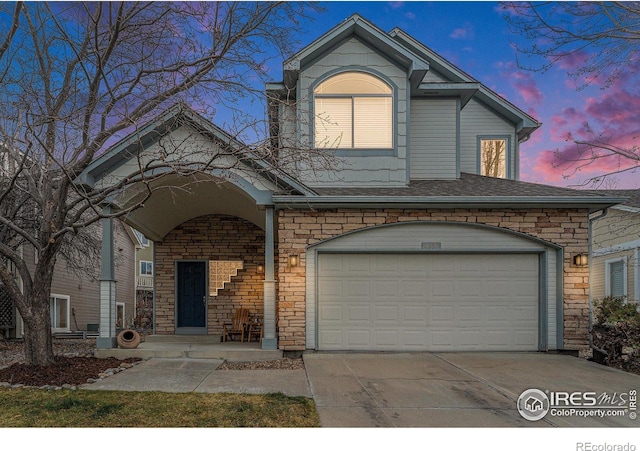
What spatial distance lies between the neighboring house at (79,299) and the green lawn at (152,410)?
26.2 feet

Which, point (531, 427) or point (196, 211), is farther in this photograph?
point (196, 211)

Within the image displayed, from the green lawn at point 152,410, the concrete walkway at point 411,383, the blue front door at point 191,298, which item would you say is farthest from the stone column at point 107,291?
the green lawn at point 152,410

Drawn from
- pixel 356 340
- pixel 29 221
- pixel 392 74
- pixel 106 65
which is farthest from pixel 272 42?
pixel 29 221

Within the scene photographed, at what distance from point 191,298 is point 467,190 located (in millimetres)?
7641

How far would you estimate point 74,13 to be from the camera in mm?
8227

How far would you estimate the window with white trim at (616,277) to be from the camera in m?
14.6

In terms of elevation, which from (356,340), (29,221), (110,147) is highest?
(110,147)

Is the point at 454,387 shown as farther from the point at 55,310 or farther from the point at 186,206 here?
the point at 55,310

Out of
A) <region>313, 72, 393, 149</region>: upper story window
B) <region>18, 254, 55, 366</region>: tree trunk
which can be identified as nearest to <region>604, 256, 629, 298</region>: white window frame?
<region>313, 72, 393, 149</region>: upper story window

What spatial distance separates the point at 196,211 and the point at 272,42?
5653 mm

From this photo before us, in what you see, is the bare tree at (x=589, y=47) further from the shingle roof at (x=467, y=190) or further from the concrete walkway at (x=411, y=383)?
the concrete walkway at (x=411, y=383)

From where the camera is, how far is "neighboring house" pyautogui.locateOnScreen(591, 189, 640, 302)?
1383 cm

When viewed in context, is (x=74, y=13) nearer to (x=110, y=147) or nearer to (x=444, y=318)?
(x=110, y=147)

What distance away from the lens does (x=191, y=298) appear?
13367 mm
